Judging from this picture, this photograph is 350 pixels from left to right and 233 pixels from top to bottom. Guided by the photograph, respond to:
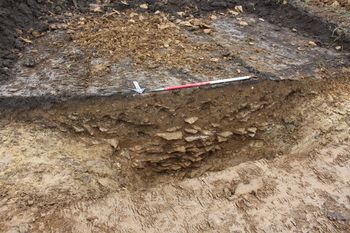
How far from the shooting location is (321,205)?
123 inches

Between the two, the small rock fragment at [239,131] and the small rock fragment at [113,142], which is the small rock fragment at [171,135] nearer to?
the small rock fragment at [113,142]

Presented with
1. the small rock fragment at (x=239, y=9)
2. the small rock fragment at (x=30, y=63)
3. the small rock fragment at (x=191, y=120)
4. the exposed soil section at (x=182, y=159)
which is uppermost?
the small rock fragment at (x=239, y=9)

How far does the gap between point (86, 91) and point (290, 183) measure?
1.79 metres

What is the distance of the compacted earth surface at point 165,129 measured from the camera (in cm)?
295

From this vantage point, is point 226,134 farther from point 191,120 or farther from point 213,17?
point 213,17

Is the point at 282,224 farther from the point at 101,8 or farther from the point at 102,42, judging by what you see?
the point at 101,8

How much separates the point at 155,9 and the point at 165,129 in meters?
1.83

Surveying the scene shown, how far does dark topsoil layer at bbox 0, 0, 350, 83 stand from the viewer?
12.5ft

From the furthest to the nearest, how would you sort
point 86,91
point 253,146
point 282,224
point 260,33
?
point 260,33, point 253,146, point 86,91, point 282,224

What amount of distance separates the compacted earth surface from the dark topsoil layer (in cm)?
2

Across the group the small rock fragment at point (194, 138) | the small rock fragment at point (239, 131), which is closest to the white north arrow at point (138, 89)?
the small rock fragment at point (194, 138)

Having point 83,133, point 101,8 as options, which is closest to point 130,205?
point 83,133

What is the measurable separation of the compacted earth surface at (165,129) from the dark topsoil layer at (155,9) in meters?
0.02

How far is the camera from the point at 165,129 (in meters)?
3.28
